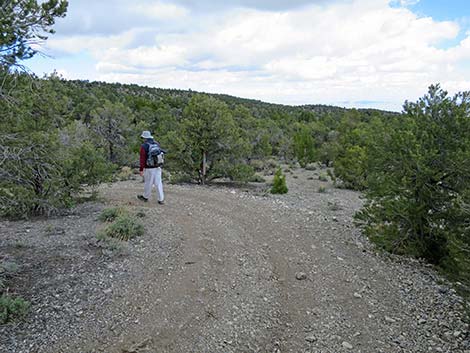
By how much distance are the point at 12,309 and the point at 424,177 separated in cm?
683

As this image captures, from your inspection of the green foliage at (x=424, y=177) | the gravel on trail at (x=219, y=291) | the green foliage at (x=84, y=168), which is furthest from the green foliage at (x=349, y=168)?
the green foliage at (x=84, y=168)

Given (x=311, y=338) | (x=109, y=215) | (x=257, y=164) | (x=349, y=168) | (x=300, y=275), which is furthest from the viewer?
(x=257, y=164)

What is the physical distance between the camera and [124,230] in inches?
319

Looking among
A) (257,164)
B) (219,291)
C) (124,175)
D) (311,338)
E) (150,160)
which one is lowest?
(124,175)

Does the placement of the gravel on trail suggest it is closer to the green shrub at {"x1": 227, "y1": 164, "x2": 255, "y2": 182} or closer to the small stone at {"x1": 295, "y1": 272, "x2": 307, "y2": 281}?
the small stone at {"x1": 295, "y1": 272, "x2": 307, "y2": 281}

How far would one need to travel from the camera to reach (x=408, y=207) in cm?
757

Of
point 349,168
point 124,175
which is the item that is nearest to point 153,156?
point 124,175

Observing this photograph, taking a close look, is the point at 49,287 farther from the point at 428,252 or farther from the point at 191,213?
the point at 428,252

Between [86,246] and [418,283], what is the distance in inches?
229

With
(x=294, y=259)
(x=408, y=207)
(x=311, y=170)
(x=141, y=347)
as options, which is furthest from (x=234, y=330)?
(x=311, y=170)

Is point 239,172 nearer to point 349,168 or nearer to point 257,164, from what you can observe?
point 349,168

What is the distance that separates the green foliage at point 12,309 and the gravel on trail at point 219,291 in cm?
10

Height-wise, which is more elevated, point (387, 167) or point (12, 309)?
point (387, 167)

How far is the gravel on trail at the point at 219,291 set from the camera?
493 centimetres
